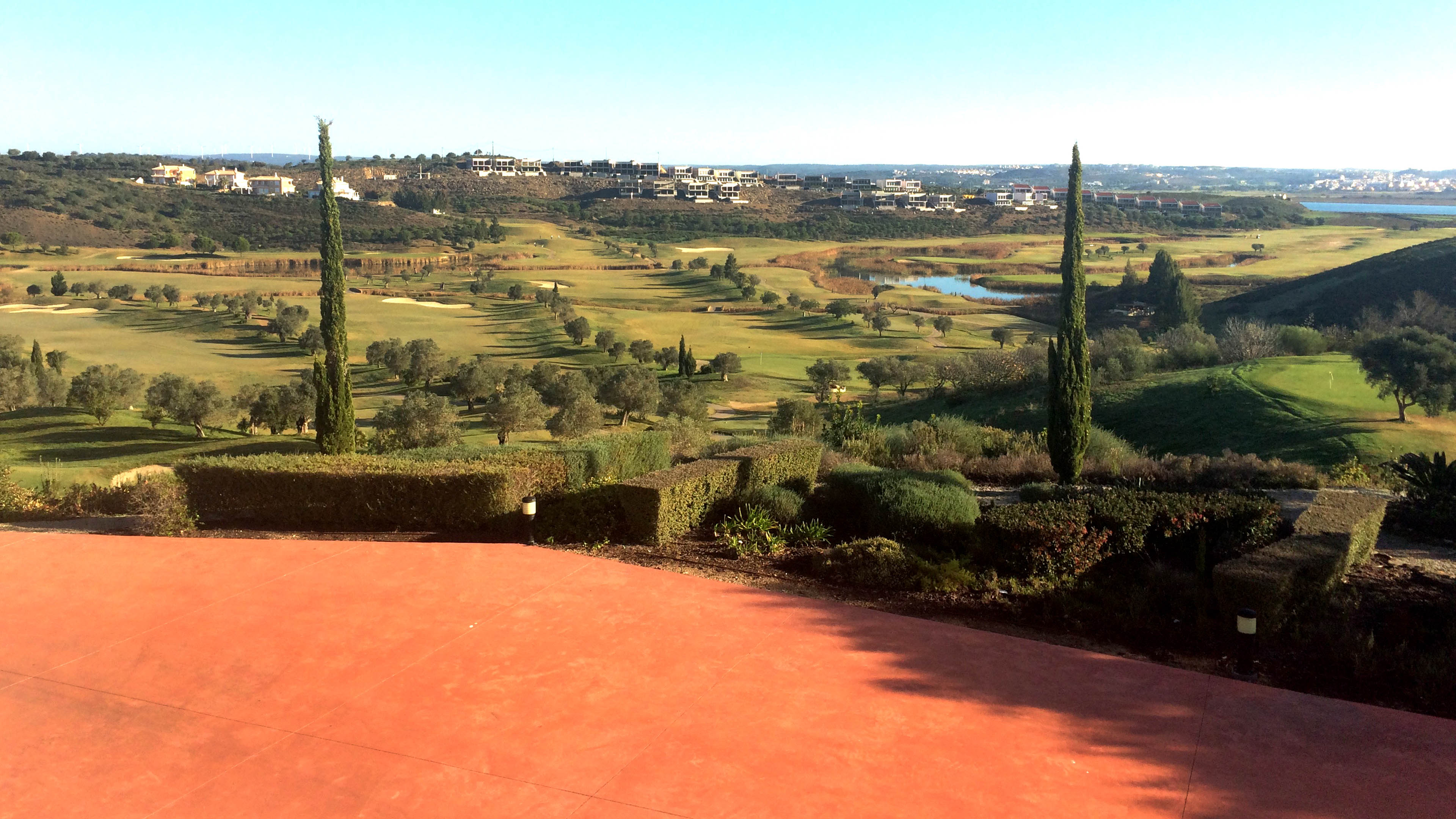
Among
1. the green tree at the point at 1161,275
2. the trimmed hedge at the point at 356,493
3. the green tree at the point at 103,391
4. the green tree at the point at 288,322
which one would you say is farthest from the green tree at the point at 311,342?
the green tree at the point at 1161,275

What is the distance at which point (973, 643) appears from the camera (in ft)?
25.5

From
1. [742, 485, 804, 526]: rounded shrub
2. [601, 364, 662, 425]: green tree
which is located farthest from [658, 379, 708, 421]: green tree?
[742, 485, 804, 526]: rounded shrub

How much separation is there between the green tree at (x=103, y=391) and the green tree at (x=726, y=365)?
25.3m

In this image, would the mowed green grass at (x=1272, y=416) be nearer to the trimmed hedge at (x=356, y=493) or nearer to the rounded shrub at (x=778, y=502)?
the rounded shrub at (x=778, y=502)

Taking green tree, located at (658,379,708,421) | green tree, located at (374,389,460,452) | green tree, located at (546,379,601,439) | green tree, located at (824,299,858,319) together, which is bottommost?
green tree, located at (658,379,708,421)

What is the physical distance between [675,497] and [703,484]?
0.57 metres

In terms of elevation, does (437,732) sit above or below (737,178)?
below

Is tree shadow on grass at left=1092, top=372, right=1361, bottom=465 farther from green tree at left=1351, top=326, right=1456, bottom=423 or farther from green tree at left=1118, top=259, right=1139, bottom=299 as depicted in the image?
green tree at left=1118, top=259, right=1139, bottom=299

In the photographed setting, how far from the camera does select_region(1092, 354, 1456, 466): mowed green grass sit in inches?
878

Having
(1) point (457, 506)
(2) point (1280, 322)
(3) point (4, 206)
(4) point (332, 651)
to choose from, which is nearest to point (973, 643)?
(4) point (332, 651)

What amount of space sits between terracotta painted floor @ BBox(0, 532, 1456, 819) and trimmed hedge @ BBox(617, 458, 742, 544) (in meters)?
1.41

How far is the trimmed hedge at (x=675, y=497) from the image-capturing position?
10391 mm

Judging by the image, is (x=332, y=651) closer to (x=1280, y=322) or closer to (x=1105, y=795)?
(x=1105, y=795)

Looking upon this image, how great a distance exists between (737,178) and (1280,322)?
13921 centimetres
